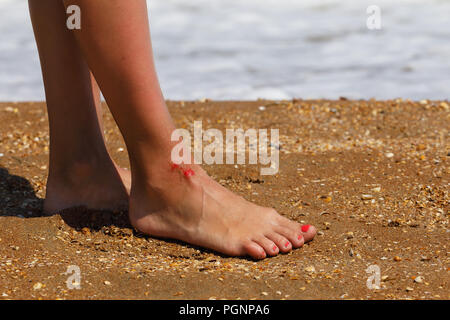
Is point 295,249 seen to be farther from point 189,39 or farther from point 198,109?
point 189,39

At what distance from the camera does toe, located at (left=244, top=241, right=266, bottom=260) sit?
1.80m

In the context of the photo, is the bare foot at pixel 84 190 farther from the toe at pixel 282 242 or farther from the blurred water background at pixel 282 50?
the blurred water background at pixel 282 50

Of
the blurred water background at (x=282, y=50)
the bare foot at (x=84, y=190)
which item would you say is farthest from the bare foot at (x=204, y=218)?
the blurred water background at (x=282, y=50)

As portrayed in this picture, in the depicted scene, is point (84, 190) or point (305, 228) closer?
point (305, 228)

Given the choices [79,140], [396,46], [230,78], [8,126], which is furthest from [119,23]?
[396,46]

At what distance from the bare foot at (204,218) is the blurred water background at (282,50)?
263cm

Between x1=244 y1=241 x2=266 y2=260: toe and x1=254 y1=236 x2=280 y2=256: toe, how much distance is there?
0.04ft

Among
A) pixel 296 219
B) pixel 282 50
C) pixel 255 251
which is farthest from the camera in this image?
pixel 282 50

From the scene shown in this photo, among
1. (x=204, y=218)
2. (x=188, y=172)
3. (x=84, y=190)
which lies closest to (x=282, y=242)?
(x=204, y=218)

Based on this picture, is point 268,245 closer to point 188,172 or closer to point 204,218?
point 204,218

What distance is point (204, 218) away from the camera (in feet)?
6.13

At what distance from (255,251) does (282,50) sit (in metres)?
4.21

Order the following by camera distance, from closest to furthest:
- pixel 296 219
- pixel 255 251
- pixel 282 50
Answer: pixel 255 251 < pixel 296 219 < pixel 282 50

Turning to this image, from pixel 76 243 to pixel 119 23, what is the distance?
667mm
